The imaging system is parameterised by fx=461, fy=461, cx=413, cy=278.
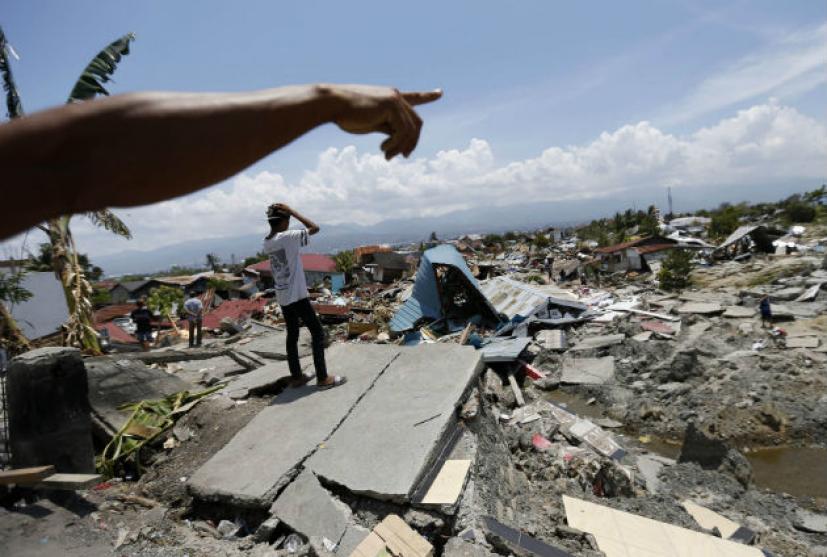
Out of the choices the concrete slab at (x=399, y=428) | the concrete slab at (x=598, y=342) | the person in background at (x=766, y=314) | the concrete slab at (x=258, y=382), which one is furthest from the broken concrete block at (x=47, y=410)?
the person in background at (x=766, y=314)

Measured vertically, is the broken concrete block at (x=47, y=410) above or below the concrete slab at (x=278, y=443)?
above

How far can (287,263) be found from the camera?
4074 millimetres

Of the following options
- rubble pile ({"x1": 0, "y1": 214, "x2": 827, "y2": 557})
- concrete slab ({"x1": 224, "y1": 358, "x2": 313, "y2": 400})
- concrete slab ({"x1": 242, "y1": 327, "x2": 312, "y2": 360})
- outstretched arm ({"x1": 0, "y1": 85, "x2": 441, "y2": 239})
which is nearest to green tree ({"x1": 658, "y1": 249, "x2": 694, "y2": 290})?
rubble pile ({"x1": 0, "y1": 214, "x2": 827, "y2": 557})

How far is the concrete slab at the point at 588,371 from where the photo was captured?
8430mm

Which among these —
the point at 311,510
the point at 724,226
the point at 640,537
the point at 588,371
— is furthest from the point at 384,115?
the point at 724,226

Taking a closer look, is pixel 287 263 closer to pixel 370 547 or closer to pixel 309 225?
pixel 309 225

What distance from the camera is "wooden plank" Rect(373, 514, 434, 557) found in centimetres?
249

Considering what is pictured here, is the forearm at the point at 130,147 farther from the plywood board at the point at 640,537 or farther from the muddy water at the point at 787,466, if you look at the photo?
the muddy water at the point at 787,466

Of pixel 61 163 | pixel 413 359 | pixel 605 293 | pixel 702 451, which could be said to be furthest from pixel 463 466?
pixel 605 293

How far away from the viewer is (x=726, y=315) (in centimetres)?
1162

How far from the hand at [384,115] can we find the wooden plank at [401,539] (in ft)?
7.21

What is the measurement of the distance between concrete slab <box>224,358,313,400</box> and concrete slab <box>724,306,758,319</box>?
36.7 ft

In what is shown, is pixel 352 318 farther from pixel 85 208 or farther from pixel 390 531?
pixel 85 208

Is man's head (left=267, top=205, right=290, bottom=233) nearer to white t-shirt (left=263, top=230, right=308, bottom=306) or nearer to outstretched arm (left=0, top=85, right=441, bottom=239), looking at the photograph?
white t-shirt (left=263, top=230, right=308, bottom=306)
